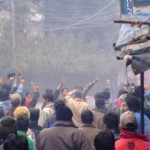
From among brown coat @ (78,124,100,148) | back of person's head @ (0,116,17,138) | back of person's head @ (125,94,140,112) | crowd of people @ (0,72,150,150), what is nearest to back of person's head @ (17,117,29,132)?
crowd of people @ (0,72,150,150)

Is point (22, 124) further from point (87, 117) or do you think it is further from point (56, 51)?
point (56, 51)

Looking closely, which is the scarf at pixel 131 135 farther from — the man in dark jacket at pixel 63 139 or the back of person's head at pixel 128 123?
the man in dark jacket at pixel 63 139

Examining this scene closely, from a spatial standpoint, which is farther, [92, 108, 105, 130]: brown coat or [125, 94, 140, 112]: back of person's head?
[92, 108, 105, 130]: brown coat

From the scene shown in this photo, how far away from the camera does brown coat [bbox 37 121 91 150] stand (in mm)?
6504

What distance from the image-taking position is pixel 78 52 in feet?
117

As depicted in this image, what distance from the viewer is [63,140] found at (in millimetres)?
6527

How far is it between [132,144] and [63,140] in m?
0.91

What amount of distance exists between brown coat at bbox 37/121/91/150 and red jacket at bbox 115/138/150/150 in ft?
1.93

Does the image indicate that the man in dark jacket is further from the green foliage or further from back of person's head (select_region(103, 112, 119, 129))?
the green foliage

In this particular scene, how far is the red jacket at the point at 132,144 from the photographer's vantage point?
5.97 metres

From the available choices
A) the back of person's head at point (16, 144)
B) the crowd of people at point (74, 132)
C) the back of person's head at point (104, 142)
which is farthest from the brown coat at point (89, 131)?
the back of person's head at point (16, 144)

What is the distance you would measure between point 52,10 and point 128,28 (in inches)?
1192

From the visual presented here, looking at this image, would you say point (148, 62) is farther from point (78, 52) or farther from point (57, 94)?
point (78, 52)

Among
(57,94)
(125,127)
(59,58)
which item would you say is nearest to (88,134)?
(125,127)
